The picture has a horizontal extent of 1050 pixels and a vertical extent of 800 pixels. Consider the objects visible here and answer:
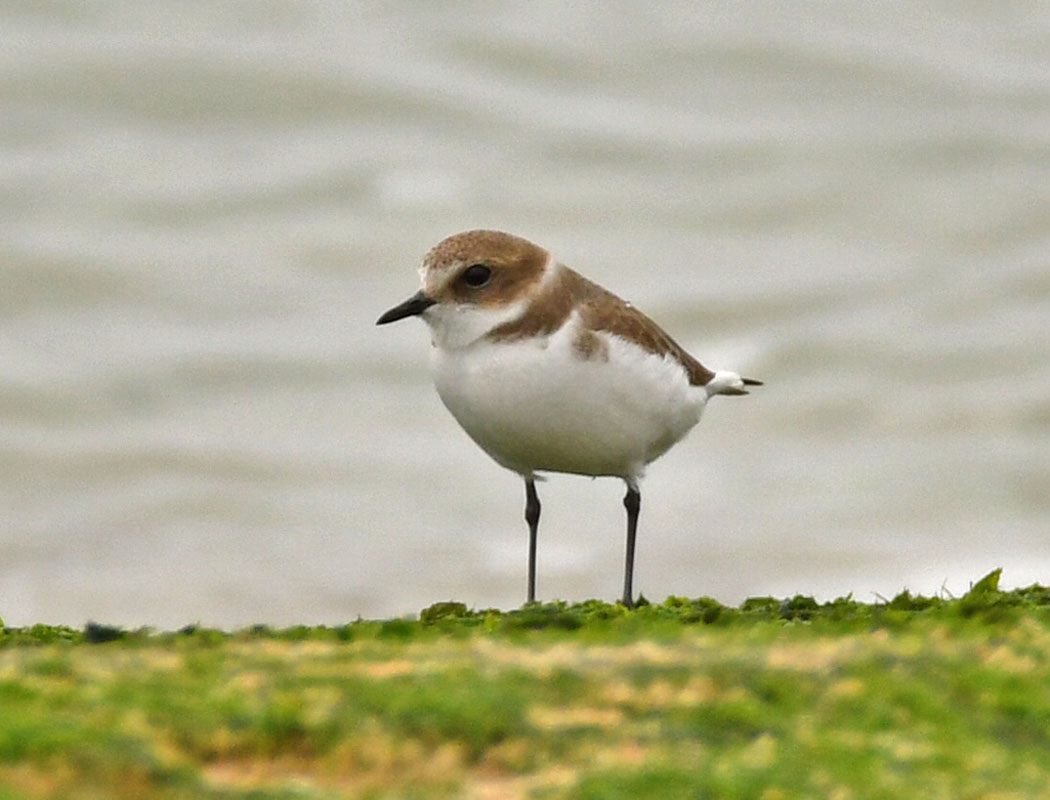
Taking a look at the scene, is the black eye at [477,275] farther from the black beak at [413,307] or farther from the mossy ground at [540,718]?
the mossy ground at [540,718]

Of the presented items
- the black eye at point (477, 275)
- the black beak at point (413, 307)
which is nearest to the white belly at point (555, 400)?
the black beak at point (413, 307)

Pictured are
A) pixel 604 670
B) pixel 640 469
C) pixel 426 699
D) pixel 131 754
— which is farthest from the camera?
pixel 640 469

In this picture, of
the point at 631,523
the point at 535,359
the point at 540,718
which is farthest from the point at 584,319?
the point at 540,718

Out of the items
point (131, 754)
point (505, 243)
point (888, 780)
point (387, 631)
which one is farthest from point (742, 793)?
point (505, 243)

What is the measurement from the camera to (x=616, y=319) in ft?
33.1

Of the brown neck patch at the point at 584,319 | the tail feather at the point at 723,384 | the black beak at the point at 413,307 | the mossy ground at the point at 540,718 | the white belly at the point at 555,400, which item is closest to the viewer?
the mossy ground at the point at 540,718

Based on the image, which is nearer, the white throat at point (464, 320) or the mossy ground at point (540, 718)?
the mossy ground at point (540, 718)

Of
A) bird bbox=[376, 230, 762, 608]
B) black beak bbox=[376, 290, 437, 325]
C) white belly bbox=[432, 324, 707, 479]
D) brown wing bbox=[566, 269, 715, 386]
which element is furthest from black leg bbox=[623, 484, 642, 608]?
black beak bbox=[376, 290, 437, 325]

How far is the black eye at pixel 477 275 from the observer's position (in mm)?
9922

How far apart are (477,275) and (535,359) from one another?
660mm

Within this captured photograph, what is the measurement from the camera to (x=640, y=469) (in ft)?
34.9

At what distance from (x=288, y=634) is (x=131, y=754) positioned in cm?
243

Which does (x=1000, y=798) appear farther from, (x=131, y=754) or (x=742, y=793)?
(x=131, y=754)

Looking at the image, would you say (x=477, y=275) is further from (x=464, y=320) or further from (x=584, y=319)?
(x=584, y=319)
